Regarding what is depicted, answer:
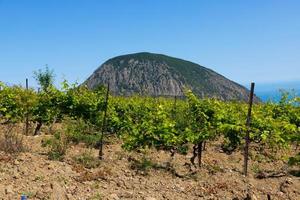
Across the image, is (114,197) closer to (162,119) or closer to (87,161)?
(87,161)

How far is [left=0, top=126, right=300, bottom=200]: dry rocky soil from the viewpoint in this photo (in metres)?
6.78

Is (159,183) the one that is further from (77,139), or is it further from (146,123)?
(77,139)

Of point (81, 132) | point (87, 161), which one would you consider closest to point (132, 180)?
point (87, 161)

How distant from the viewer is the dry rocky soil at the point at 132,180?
6.78 meters

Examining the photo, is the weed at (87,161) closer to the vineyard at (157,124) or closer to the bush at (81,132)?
the vineyard at (157,124)

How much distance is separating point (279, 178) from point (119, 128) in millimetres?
5806

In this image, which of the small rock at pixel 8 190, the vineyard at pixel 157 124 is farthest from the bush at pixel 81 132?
the small rock at pixel 8 190

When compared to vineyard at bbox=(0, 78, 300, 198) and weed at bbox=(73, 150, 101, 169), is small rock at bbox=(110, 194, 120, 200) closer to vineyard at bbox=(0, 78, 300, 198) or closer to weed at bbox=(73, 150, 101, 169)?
weed at bbox=(73, 150, 101, 169)

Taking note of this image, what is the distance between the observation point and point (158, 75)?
166 metres

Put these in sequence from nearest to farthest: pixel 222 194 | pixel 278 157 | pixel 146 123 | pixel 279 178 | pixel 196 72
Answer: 1. pixel 222 194
2. pixel 279 178
3. pixel 146 123
4. pixel 278 157
5. pixel 196 72

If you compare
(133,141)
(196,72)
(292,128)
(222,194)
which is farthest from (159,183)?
(196,72)

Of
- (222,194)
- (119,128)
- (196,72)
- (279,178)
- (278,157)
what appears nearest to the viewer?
(222,194)

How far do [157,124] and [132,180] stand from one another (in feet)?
7.17

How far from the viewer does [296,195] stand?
7.64 metres
